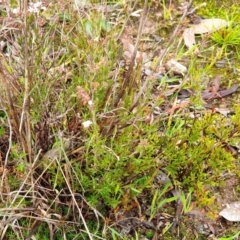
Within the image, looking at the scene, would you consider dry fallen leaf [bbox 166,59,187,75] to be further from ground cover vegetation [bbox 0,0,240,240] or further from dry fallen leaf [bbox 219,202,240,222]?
dry fallen leaf [bbox 219,202,240,222]

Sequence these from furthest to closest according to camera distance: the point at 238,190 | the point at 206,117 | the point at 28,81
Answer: the point at 238,190, the point at 206,117, the point at 28,81

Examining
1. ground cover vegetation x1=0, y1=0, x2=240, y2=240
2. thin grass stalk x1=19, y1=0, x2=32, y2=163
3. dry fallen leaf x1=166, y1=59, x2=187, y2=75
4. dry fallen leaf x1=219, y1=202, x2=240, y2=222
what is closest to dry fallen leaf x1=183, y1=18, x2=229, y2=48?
dry fallen leaf x1=166, y1=59, x2=187, y2=75

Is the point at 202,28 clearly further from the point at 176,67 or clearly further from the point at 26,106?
the point at 26,106

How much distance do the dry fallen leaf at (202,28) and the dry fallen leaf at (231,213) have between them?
Result: 0.89 m

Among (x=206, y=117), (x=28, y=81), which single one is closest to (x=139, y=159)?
(x=206, y=117)

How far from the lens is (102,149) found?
1.75 metres

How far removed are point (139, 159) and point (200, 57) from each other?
3.05ft

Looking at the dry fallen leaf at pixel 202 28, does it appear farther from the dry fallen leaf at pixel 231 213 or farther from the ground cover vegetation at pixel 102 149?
the dry fallen leaf at pixel 231 213

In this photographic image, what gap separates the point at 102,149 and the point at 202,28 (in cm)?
124

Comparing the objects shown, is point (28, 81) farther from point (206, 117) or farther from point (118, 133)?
point (206, 117)

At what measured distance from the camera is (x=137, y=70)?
1905mm

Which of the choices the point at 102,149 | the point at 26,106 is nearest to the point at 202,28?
the point at 102,149

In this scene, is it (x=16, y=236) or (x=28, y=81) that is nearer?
(x=28, y=81)

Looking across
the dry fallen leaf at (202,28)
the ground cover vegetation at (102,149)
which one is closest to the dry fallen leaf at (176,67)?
the dry fallen leaf at (202,28)
